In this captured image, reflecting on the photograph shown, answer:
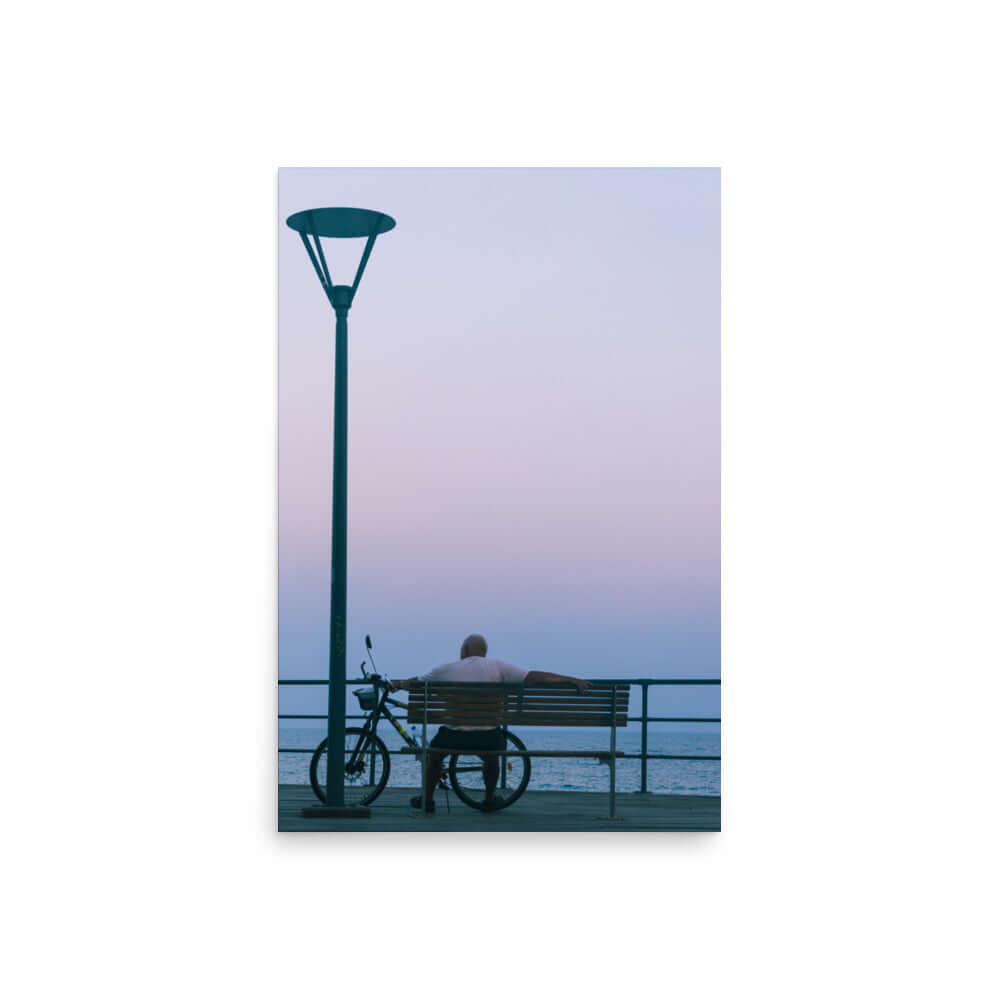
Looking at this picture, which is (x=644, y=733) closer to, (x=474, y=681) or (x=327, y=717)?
(x=474, y=681)

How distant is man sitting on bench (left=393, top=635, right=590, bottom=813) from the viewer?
15.8 ft

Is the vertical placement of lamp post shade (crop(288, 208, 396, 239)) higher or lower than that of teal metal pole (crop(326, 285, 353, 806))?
higher

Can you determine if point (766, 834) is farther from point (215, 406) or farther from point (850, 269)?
point (215, 406)

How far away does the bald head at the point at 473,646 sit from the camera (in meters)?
4.82

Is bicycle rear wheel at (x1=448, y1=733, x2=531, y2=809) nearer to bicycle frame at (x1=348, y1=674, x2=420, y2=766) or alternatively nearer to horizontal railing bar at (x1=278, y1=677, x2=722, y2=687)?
bicycle frame at (x1=348, y1=674, x2=420, y2=766)

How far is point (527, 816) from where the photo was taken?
4.81 metres

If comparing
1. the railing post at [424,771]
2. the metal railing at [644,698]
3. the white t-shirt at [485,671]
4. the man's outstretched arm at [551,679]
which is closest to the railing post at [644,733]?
the metal railing at [644,698]

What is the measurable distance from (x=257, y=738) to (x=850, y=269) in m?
2.56

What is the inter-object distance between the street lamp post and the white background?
17 cm

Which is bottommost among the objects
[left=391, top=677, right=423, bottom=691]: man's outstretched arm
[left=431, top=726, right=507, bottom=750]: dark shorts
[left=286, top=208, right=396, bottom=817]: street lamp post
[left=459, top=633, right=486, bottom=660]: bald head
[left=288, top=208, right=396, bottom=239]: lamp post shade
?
[left=431, top=726, right=507, bottom=750]: dark shorts

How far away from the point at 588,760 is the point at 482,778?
0.37 m

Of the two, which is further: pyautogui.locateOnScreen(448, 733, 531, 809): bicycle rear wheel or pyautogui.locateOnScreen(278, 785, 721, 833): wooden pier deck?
pyautogui.locateOnScreen(448, 733, 531, 809): bicycle rear wheel

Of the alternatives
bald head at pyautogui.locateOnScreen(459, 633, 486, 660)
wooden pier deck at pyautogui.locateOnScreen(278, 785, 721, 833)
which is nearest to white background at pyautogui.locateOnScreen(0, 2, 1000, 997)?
wooden pier deck at pyautogui.locateOnScreen(278, 785, 721, 833)

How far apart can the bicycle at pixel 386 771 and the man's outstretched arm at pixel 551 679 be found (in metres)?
0.22
